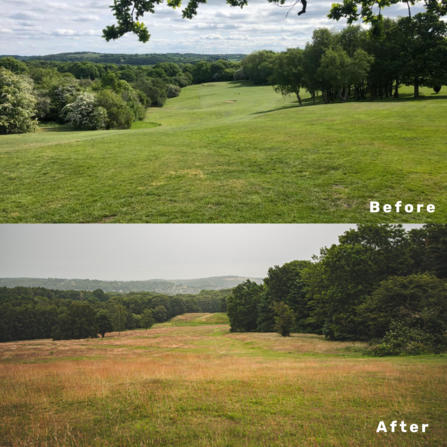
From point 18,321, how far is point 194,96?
284ft

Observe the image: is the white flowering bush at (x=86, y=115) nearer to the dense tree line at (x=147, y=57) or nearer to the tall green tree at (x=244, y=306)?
the dense tree line at (x=147, y=57)

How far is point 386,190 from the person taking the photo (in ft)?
38.6

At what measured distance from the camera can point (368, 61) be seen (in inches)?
1823

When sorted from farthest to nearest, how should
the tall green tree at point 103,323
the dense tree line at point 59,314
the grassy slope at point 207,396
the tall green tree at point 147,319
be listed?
the tall green tree at point 147,319, the tall green tree at point 103,323, the dense tree line at point 59,314, the grassy slope at point 207,396

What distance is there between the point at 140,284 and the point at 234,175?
5274 mm

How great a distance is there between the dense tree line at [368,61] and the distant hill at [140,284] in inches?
1385

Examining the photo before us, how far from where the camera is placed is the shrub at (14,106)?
35.3 m

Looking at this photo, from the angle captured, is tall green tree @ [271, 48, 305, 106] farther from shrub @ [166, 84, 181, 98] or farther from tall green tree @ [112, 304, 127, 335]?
shrub @ [166, 84, 181, 98]

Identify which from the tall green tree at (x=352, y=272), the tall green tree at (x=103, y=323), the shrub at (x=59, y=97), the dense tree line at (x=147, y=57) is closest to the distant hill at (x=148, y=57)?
the dense tree line at (x=147, y=57)

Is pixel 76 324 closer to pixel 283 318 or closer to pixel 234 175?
pixel 283 318

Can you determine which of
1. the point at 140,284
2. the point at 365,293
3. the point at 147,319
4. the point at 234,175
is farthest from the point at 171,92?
the point at 365,293

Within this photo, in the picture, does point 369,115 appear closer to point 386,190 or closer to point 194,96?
point 386,190

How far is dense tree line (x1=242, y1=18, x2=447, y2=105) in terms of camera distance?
41531 millimetres

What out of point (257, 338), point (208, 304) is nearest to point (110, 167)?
point (208, 304)
